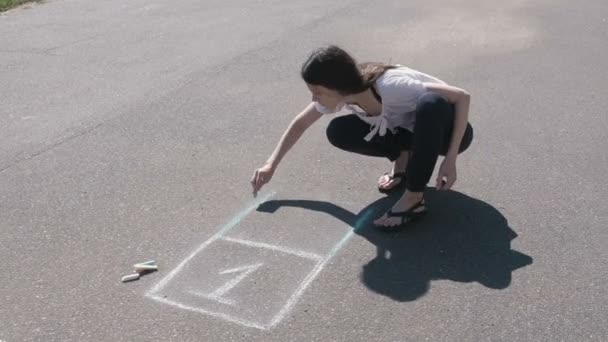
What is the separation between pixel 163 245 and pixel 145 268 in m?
0.25

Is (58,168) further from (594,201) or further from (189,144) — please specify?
(594,201)

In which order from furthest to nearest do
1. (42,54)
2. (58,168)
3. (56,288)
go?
(42,54), (58,168), (56,288)

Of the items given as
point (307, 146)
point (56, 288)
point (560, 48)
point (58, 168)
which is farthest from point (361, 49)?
point (56, 288)

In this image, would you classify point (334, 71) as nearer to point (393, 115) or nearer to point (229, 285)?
point (393, 115)

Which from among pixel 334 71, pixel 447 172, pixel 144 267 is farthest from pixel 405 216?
pixel 144 267

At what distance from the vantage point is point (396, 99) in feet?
11.3

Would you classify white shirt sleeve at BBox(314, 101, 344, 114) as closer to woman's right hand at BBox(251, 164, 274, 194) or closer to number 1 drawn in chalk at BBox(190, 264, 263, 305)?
woman's right hand at BBox(251, 164, 274, 194)

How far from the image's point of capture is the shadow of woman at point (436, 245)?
3205mm

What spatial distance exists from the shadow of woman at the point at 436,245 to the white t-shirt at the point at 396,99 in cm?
49

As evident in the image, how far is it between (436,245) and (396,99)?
0.74 m

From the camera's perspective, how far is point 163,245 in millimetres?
3537

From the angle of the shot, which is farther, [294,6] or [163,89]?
[294,6]

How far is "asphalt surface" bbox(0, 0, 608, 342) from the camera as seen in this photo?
2967mm

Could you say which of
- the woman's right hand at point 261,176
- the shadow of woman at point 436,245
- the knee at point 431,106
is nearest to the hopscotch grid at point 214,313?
the shadow of woman at point 436,245
